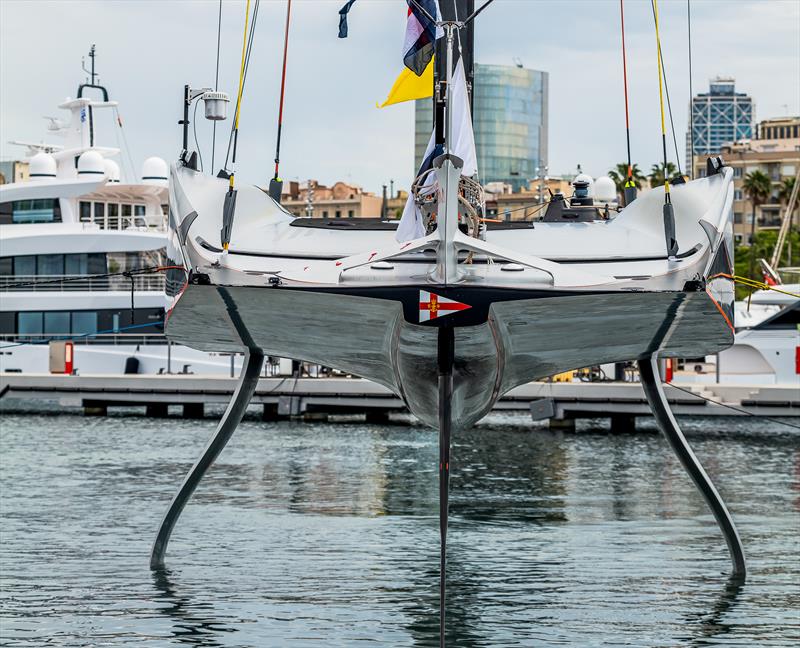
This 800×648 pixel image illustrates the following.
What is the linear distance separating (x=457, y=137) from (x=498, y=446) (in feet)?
68.6

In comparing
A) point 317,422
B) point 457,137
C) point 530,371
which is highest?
point 457,137

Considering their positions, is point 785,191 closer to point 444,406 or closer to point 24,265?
point 24,265

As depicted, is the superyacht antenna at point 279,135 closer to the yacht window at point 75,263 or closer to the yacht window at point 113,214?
the yacht window at point 75,263

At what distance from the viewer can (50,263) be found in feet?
151

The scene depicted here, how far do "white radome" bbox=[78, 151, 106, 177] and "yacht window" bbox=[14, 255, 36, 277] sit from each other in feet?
12.4

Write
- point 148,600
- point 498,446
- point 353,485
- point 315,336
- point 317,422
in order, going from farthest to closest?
point 317,422 → point 498,446 → point 353,485 → point 148,600 → point 315,336

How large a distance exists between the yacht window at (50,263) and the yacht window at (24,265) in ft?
0.82

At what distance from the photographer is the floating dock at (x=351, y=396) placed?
3369 centimetres

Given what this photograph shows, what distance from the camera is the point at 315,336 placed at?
10414 mm

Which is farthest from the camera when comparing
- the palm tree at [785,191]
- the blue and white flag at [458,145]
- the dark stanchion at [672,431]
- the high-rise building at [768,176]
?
the high-rise building at [768,176]

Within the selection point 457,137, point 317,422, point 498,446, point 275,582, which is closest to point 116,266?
point 317,422

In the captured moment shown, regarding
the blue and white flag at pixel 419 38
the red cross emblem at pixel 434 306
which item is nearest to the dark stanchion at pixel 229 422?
the blue and white flag at pixel 419 38

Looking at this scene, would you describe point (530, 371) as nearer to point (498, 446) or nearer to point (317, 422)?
point (498, 446)

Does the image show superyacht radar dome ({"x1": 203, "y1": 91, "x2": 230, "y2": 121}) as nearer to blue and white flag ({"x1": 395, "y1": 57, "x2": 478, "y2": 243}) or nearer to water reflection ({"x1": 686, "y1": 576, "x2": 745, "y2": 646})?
blue and white flag ({"x1": 395, "y1": 57, "x2": 478, "y2": 243})
